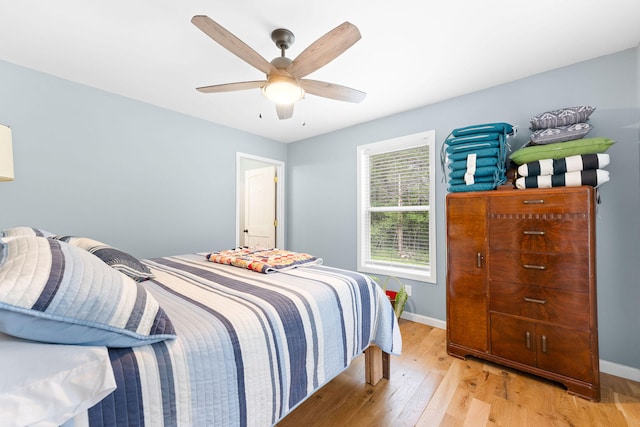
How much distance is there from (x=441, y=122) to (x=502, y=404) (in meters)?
2.47

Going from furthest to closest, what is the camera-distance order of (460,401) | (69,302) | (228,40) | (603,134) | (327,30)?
(603,134), (327,30), (460,401), (228,40), (69,302)

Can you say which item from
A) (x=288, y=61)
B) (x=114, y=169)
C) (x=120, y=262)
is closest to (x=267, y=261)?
(x=120, y=262)

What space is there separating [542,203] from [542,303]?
707mm

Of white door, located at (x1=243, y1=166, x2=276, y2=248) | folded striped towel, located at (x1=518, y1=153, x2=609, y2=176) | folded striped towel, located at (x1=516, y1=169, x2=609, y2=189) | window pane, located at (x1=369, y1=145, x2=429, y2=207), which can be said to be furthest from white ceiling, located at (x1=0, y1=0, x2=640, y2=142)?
white door, located at (x1=243, y1=166, x2=276, y2=248)

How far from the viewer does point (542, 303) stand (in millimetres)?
1915

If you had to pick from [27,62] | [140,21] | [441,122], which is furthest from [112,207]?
[441,122]

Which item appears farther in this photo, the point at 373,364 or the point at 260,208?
the point at 260,208

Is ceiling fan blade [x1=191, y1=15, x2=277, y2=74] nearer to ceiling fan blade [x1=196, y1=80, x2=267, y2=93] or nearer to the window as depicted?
ceiling fan blade [x1=196, y1=80, x2=267, y2=93]

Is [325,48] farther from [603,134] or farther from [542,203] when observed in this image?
[603,134]

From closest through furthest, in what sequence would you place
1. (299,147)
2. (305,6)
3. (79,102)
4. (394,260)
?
(305,6) < (79,102) < (394,260) < (299,147)

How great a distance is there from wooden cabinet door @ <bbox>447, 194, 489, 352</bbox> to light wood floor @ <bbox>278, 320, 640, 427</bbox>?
25cm

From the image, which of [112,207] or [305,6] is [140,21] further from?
[112,207]

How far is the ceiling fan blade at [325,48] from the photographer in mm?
1399

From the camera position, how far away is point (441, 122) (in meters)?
2.88
